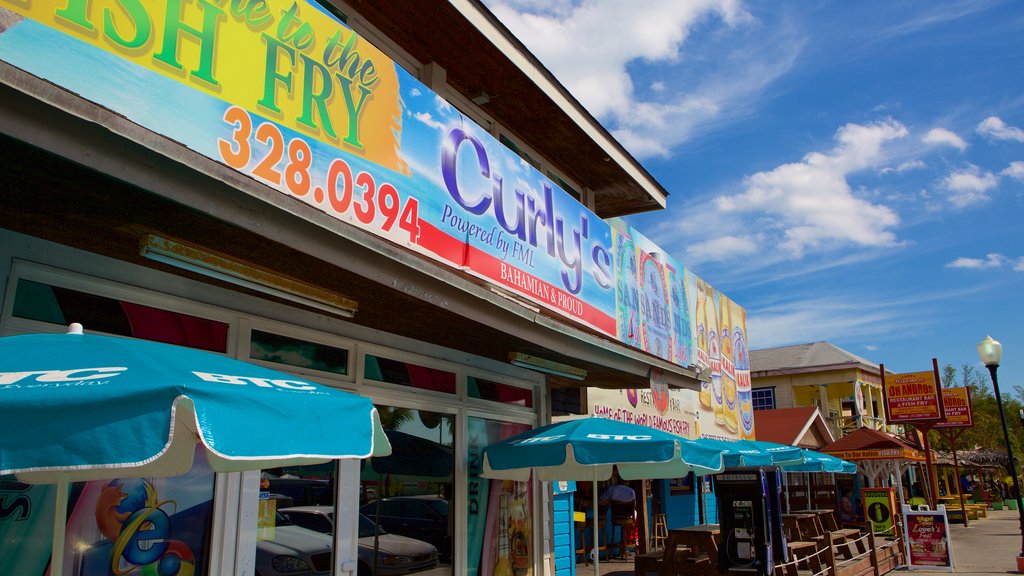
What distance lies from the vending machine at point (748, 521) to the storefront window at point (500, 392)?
2.55 metres

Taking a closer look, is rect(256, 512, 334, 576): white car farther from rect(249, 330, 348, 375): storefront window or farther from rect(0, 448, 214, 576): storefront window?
rect(249, 330, 348, 375): storefront window

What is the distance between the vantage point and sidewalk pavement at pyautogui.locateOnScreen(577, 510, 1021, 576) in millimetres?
12828

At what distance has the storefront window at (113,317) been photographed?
4180mm

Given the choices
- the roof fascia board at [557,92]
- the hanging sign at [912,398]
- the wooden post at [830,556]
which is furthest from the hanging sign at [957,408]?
the roof fascia board at [557,92]

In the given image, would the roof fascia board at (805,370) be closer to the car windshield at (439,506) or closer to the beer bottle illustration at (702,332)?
the beer bottle illustration at (702,332)

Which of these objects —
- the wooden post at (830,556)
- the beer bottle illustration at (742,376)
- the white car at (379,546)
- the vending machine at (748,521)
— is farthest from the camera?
the beer bottle illustration at (742,376)

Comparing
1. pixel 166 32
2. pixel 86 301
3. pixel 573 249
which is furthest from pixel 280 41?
pixel 573 249

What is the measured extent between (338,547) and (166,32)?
13.5ft

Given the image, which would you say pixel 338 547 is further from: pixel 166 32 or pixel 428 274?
pixel 166 32

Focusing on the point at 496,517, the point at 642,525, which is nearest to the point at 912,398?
the point at 642,525

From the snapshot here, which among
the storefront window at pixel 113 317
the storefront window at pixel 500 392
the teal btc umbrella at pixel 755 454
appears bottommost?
the teal btc umbrella at pixel 755 454

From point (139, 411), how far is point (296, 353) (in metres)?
3.50

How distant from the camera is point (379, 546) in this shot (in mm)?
6508

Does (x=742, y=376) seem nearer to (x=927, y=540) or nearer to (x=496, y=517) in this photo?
(x=927, y=540)
